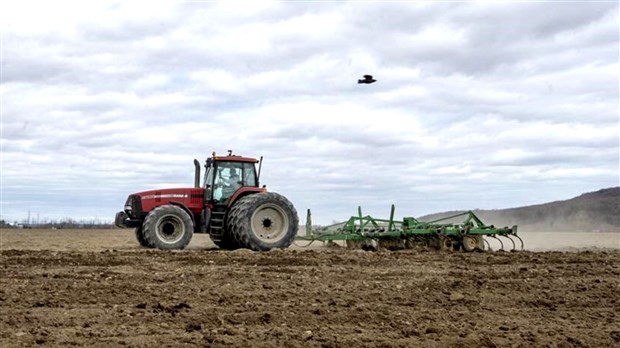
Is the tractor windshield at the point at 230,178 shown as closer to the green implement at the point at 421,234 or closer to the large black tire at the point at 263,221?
the large black tire at the point at 263,221

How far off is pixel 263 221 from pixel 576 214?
230 feet

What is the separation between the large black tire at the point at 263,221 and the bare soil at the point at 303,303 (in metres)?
3.33

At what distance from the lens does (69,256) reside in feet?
48.5

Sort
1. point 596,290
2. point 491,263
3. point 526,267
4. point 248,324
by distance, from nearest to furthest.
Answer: point 248,324
point 596,290
point 526,267
point 491,263

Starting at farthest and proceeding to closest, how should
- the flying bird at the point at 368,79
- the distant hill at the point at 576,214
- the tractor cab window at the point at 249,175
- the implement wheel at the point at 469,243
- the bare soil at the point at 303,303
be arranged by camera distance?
the distant hill at the point at 576,214
the implement wheel at the point at 469,243
the tractor cab window at the point at 249,175
the flying bird at the point at 368,79
the bare soil at the point at 303,303

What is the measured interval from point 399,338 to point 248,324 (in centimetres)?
152

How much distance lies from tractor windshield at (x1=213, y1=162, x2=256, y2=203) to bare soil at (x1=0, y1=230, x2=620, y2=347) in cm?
453

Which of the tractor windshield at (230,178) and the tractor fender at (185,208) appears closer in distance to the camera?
the tractor fender at (185,208)

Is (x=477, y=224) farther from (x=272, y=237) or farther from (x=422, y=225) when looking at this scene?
(x=272, y=237)

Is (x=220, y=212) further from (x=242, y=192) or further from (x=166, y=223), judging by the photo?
(x=166, y=223)

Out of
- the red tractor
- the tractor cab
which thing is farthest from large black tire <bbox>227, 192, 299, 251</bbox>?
the tractor cab

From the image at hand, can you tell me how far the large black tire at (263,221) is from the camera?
683 inches

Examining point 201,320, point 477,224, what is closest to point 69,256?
point 201,320

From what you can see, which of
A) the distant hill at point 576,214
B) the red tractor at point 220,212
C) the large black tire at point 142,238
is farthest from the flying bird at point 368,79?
the distant hill at point 576,214
